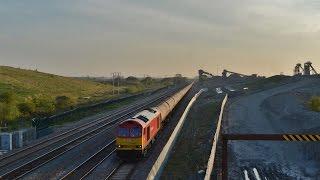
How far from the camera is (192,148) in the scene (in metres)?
37.6

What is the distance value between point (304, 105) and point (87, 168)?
45578 mm

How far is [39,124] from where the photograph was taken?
45750 mm

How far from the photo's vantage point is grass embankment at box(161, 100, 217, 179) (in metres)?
29.8

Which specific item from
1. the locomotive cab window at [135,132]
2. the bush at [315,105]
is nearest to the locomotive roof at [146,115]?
the locomotive cab window at [135,132]

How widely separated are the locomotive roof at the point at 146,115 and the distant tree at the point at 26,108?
2991 centimetres

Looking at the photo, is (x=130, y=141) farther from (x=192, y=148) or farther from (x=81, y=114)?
(x=81, y=114)

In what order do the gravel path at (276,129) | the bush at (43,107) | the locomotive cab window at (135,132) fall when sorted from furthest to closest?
the bush at (43,107) < the gravel path at (276,129) < the locomotive cab window at (135,132)

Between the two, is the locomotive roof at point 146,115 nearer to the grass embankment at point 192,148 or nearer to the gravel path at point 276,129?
the grass embankment at point 192,148

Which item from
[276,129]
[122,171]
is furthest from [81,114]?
[122,171]

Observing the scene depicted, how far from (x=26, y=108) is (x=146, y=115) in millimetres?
33856

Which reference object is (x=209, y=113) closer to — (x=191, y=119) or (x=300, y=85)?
(x=191, y=119)

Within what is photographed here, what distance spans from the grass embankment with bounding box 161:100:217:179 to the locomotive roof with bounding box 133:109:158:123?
9.84 feet

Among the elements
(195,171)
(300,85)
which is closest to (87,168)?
(195,171)

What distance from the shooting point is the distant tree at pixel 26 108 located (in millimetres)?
64812
